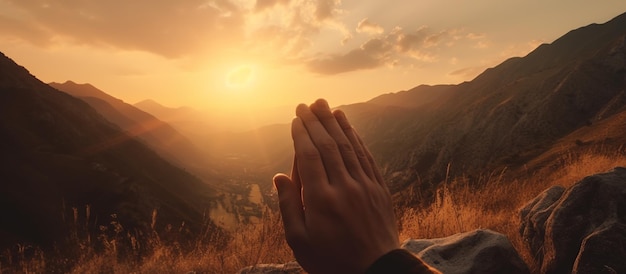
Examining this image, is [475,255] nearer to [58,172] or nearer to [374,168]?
[374,168]

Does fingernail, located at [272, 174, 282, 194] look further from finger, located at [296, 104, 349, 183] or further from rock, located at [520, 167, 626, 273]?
rock, located at [520, 167, 626, 273]

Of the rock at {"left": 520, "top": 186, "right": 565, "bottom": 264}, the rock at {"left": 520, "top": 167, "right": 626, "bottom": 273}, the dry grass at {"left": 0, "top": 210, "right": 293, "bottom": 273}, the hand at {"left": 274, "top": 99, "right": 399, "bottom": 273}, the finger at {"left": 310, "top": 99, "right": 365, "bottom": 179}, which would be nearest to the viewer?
the hand at {"left": 274, "top": 99, "right": 399, "bottom": 273}

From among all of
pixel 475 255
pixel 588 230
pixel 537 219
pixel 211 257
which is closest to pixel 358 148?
pixel 475 255

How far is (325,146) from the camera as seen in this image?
3.92 feet

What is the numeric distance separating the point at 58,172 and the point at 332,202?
65.5m

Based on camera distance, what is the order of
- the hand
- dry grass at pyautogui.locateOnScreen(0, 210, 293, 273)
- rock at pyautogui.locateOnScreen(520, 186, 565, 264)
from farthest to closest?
1. dry grass at pyautogui.locateOnScreen(0, 210, 293, 273)
2. rock at pyautogui.locateOnScreen(520, 186, 565, 264)
3. the hand

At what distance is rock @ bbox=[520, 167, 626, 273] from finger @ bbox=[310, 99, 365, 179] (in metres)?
2.68

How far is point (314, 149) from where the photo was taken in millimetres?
1172

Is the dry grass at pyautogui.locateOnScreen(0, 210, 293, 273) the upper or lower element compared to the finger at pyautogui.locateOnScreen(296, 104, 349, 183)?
lower

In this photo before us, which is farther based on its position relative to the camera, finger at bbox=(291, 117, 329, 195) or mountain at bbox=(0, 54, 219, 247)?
mountain at bbox=(0, 54, 219, 247)

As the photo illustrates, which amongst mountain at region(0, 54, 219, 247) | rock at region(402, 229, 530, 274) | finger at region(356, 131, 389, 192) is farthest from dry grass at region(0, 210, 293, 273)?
mountain at region(0, 54, 219, 247)

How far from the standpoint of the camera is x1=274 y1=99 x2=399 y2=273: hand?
112cm

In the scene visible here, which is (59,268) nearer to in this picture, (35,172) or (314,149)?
(314,149)

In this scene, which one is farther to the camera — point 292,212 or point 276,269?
point 276,269
